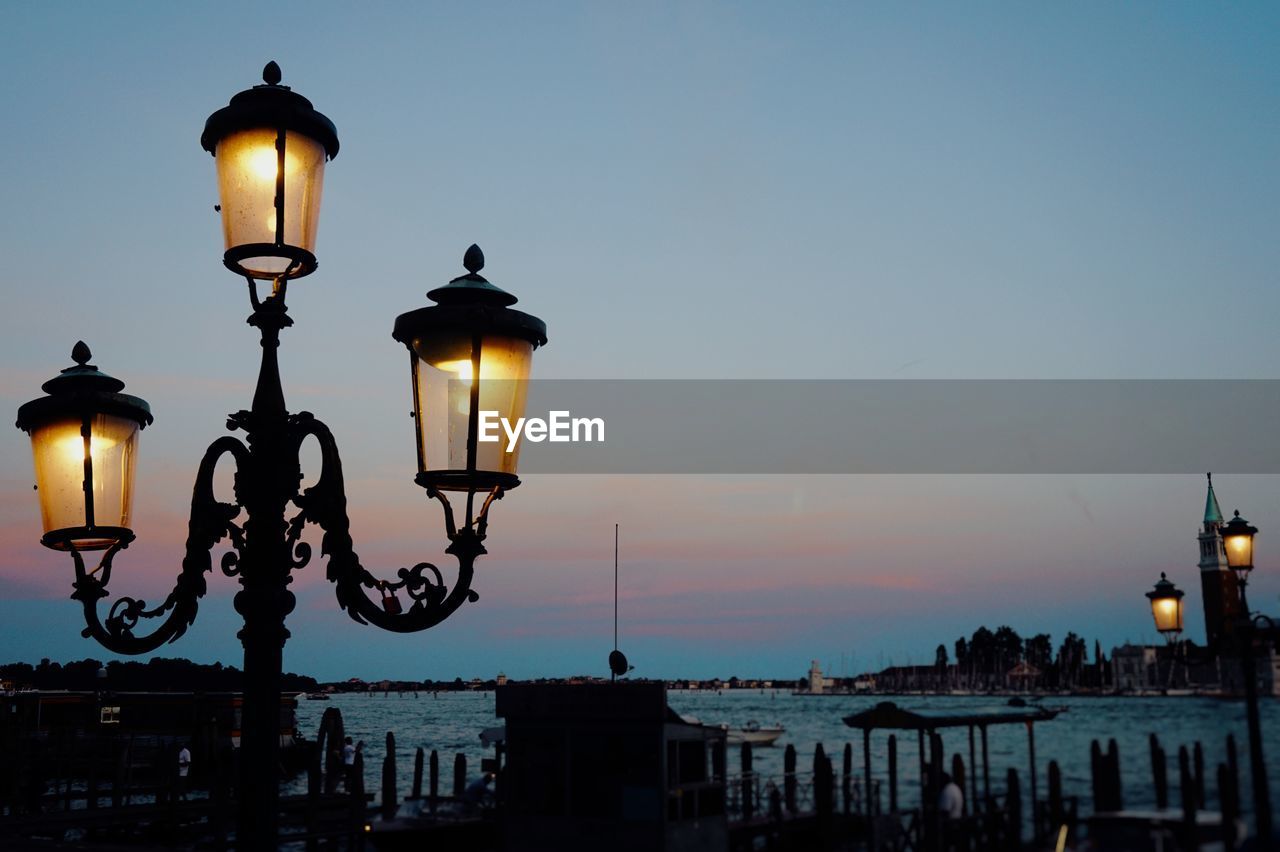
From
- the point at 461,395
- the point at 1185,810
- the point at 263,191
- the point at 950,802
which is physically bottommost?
the point at 950,802

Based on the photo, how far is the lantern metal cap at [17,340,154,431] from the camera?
16.9 feet

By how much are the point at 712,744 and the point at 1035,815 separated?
5739 mm

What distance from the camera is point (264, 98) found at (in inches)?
185

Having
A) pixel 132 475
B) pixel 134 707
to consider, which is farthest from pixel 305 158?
pixel 134 707

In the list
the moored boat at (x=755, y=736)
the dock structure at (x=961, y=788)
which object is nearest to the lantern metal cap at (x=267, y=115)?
the dock structure at (x=961, y=788)

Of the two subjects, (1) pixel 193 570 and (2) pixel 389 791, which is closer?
A: (1) pixel 193 570

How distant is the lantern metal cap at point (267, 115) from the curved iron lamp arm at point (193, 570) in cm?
128

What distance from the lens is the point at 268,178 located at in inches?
184

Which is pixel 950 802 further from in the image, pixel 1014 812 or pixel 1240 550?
pixel 1240 550

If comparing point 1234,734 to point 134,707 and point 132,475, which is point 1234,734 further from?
point 134,707

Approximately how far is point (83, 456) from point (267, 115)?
5.82 feet

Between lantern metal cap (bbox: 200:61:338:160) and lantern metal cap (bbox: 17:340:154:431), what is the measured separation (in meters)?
1.26

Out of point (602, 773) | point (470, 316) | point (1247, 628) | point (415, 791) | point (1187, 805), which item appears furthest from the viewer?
point (415, 791)

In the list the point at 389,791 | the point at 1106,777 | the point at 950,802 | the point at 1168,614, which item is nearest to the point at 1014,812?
the point at 950,802
